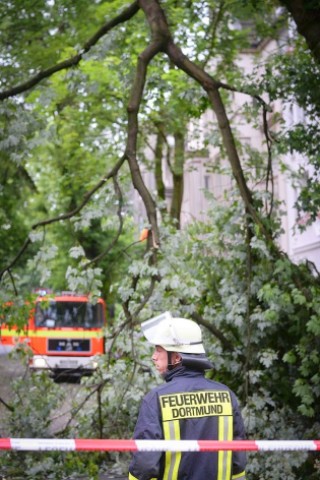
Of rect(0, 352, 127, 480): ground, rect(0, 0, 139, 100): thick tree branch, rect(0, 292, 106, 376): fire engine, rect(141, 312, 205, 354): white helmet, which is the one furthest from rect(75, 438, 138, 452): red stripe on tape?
rect(0, 292, 106, 376): fire engine

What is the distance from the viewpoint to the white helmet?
11.4ft

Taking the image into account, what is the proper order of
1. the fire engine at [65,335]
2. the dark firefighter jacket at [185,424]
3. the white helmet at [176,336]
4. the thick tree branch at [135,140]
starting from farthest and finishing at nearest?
the fire engine at [65,335] → the thick tree branch at [135,140] → the white helmet at [176,336] → the dark firefighter jacket at [185,424]

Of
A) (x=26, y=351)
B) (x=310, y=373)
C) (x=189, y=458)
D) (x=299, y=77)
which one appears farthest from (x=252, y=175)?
(x=189, y=458)

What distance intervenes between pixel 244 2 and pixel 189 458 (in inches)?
290

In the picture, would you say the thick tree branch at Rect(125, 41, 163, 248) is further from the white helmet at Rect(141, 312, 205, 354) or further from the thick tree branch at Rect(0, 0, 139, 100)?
the white helmet at Rect(141, 312, 205, 354)

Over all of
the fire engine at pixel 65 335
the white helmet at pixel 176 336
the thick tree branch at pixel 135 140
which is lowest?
the white helmet at pixel 176 336

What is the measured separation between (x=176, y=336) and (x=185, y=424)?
43 centimetres

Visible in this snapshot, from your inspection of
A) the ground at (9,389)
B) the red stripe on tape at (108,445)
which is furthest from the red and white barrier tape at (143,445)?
the ground at (9,389)

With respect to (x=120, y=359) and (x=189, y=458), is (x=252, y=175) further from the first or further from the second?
(x=189, y=458)

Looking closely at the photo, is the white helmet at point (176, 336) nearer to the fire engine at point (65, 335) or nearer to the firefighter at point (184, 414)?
the firefighter at point (184, 414)

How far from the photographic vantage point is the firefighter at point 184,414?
3.29 m

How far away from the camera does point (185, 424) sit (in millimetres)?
3346

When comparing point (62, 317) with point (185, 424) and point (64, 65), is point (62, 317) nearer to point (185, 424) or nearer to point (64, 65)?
point (64, 65)

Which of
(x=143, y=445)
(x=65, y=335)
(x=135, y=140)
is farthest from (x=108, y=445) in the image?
(x=65, y=335)
